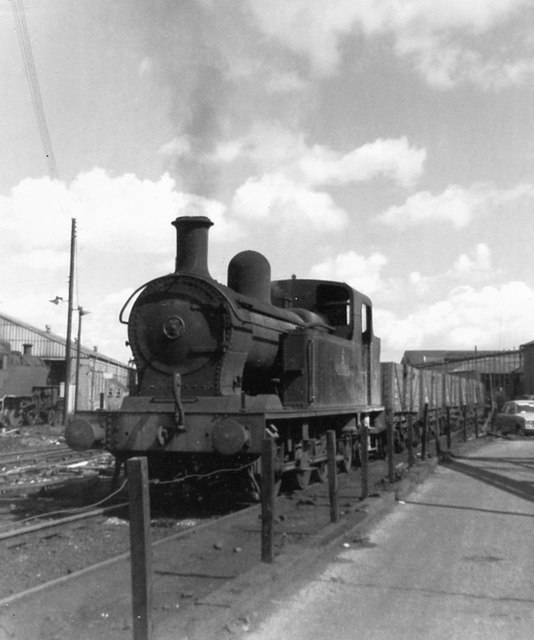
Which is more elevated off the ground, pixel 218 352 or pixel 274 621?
pixel 218 352

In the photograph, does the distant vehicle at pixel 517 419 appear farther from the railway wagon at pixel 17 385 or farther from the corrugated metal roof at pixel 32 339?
the corrugated metal roof at pixel 32 339

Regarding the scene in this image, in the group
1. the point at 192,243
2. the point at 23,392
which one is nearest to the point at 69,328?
the point at 23,392

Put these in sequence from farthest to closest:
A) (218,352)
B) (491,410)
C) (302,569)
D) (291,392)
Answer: (491,410)
(291,392)
(218,352)
(302,569)

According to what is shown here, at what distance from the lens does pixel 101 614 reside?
4750mm

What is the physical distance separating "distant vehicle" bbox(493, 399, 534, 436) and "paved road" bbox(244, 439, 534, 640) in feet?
62.7

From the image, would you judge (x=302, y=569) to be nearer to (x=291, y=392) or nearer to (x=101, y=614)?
(x=101, y=614)

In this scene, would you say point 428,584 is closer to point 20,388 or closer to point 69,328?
point 69,328

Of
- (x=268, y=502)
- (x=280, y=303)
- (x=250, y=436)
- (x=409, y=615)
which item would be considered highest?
(x=280, y=303)

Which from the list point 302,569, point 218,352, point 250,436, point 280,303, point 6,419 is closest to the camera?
point 302,569

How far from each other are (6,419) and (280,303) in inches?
779

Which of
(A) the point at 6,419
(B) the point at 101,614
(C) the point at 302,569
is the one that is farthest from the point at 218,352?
(A) the point at 6,419

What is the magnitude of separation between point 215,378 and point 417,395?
11.8m

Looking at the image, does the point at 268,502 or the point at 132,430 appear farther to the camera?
the point at 132,430

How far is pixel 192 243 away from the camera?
8.98m
